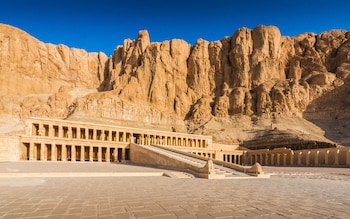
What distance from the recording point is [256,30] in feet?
350

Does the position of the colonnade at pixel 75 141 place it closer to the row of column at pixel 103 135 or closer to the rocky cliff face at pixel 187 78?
the row of column at pixel 103 135

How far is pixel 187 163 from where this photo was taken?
78.2 feet

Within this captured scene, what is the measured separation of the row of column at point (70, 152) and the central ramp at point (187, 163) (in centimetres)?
419

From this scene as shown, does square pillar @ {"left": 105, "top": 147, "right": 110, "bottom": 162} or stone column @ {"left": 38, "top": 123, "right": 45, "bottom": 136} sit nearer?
stone column @ {"left": 38, "top": 123, "right": 45, "bottom": 136}

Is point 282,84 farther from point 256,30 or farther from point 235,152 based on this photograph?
point 235,152

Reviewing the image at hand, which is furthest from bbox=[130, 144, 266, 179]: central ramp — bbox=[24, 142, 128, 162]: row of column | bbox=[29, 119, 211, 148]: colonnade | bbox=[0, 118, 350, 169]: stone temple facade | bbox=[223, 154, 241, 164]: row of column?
bbox=[223, 154, 241, 164]: row of column

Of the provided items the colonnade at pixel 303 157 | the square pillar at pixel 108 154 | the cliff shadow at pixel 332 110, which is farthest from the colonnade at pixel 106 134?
the cliff shadow at pixel 332 110

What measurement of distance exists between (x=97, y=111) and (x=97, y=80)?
43001 millimetres

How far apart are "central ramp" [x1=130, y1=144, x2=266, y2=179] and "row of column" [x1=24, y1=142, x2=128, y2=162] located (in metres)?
4.19

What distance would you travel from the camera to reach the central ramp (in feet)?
65.7

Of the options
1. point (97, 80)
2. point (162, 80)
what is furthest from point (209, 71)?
point (97, 80)

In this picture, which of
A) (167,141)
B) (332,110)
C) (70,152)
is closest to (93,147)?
(70,152)

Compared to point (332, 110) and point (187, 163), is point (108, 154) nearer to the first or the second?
point (187, 163)

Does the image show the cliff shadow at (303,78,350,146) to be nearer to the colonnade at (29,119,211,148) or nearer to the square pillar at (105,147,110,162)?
the colonnade at (29,119,211,148)
